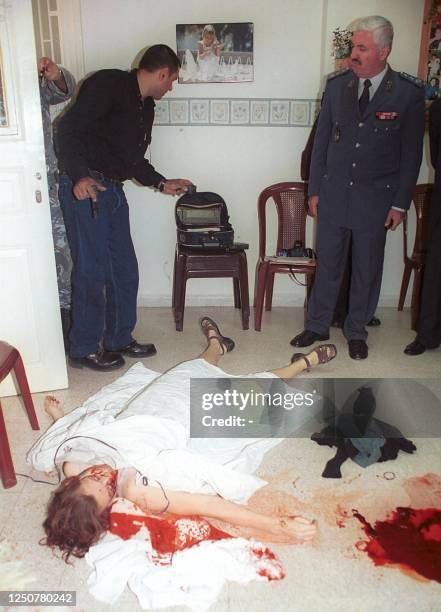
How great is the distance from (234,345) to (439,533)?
1.63 m

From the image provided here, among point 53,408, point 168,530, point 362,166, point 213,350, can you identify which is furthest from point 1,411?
point 362,166

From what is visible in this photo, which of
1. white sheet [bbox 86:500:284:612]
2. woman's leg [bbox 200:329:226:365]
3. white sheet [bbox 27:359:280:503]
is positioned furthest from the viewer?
woman's leg [bbox 200:329:226:365]

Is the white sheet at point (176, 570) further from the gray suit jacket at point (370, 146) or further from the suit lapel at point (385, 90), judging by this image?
the suit lapel at point (385, 90)

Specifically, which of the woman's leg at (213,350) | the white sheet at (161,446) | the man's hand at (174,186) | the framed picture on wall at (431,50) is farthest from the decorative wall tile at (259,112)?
the white sheet at (161,446)

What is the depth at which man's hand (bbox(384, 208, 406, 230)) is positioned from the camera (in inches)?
111

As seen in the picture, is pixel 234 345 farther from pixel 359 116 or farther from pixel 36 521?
pixel 36 521

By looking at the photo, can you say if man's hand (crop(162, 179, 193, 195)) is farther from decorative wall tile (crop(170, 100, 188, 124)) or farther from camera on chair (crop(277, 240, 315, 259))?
camera on chair (crop(277, 240, 315, 259))

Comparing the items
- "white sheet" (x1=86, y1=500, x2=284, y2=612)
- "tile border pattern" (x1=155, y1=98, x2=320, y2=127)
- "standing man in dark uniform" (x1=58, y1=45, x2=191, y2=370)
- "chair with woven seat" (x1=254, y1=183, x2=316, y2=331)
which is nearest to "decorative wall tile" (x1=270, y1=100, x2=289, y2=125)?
"tile border pattern" (x1=155, y1=98, x2=320, y2=127)

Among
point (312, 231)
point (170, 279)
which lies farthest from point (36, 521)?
point (312, 231)

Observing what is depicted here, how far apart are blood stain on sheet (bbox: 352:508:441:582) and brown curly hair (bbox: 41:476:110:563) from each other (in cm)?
81

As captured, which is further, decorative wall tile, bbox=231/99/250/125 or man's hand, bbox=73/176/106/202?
decorative wall tile, bbox=231/99/250/125

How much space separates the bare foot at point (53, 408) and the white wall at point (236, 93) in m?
1.54

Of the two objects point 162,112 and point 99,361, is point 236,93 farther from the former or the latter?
point 99,361

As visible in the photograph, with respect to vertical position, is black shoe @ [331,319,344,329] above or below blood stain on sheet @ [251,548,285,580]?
above
